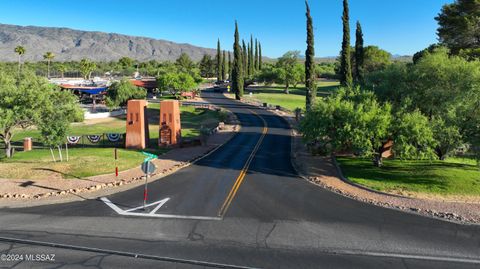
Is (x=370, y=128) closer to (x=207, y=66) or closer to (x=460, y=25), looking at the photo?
(x=460, y=25)

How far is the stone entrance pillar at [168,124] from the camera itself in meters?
33.8

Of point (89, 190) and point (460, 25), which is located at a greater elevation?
point (460, 25)

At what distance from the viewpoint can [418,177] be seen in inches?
824

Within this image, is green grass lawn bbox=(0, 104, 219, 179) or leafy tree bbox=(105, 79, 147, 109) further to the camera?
leafy tree bbox=(105, 79, 147, 109)

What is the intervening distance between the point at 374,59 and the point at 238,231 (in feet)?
329

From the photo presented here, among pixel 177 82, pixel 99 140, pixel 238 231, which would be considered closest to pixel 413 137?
pixel 238 231

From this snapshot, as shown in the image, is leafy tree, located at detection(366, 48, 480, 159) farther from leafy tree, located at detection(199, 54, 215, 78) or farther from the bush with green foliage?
leafy tree, located at detection(199, 54, 215, 78)

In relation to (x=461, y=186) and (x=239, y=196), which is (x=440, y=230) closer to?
(x=461, y=186)

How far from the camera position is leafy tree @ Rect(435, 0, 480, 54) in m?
44.3

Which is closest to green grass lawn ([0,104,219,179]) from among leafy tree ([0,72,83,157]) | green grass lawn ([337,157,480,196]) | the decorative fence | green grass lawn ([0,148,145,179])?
green grass lawn ([0,148,145,179])

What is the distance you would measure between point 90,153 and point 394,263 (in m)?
24.2

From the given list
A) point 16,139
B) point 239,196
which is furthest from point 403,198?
point 16,139

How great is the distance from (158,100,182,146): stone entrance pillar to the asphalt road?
13.1 m

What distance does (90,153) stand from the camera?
2889cm
